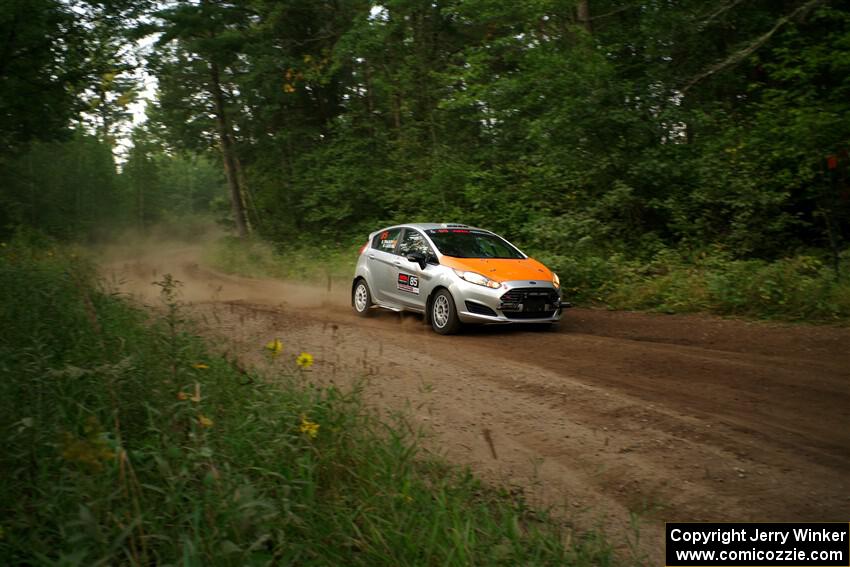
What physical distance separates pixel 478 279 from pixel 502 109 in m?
10.6

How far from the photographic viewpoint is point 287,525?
3.49 m

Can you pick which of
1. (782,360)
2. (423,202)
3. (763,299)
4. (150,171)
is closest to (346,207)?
(423,202)

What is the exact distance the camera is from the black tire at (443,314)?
11125 millimetres

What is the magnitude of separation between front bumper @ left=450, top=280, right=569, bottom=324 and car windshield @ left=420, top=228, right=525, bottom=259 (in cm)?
102

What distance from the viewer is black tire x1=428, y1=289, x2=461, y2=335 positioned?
11.1m

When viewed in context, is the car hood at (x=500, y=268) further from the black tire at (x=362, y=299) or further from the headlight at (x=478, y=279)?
the black tire at (x=362, y=299)

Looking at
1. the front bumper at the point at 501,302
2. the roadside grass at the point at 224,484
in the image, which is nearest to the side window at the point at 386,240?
the front bumper at the point at 501,302

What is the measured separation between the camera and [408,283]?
40.3 feet

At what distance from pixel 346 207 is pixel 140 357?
2373cm

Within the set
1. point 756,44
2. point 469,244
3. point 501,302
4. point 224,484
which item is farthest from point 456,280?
point 756,44

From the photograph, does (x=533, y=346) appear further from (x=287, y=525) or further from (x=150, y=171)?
(x=150, y=171)

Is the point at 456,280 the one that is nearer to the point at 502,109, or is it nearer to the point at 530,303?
the point at 530,303

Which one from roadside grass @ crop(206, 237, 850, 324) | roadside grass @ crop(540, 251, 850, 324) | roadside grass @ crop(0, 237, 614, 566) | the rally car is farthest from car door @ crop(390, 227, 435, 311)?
roadside grass @ crop(0, 237, 614, 566)

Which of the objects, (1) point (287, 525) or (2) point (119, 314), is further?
(2) point (119, 314)
